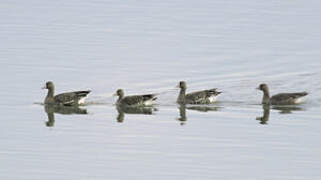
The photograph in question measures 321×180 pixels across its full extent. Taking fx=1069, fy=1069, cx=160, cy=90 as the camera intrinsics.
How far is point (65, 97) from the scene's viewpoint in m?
27.7

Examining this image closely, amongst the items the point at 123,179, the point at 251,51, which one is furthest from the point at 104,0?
the point at 123,179

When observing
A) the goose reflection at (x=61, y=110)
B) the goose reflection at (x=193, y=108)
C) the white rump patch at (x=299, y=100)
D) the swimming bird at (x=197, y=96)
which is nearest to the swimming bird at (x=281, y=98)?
the white rump patch at (x=299, y=100)

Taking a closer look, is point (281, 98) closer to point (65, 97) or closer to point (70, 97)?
point (70, 97)

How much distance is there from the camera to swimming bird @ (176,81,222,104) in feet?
92.0

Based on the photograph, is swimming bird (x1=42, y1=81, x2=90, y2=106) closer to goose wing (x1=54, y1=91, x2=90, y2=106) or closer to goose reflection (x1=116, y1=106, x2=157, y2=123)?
goose wing (x1=54, y1=91, x2=90, y2=106)

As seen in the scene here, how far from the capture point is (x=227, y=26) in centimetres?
4450

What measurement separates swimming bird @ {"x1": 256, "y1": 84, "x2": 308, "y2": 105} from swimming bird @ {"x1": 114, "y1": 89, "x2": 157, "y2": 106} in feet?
10.0

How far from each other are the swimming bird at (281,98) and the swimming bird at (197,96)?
132 centimetres

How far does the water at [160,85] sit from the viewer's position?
20.5 meters

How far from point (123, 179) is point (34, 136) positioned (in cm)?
450

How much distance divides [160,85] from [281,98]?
3.80m

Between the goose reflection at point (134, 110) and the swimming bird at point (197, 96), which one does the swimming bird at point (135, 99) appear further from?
the swimming bird at point (197, 96)

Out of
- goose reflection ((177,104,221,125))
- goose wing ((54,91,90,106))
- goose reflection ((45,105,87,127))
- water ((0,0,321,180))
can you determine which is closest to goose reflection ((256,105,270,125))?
water ((0,0,321,180))

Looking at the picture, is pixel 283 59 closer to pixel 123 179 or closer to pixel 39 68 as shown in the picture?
pixel 39 68
